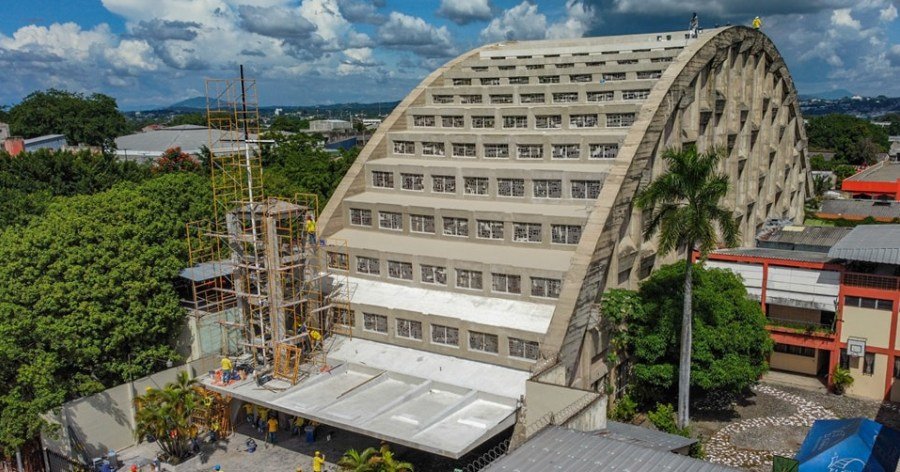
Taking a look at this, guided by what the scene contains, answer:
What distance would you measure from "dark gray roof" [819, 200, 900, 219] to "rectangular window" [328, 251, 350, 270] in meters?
62.5

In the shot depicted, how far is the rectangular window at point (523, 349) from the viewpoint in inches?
1427

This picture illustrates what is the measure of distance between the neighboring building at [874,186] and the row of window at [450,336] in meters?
72.7

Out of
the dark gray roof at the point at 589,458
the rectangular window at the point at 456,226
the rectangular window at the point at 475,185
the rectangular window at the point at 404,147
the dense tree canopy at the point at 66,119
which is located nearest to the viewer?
the dark gray roof at the point at 589,458

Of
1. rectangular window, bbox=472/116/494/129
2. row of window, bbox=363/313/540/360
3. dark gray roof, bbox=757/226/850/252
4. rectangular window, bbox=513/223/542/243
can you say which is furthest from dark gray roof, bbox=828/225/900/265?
rectangular window, bbox=472/116/494/129

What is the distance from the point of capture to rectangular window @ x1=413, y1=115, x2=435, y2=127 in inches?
2215

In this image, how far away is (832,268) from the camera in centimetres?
4391

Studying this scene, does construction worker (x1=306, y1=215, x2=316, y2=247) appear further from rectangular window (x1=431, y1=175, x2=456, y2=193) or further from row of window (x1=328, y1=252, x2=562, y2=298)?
rectangular window (x1=431, y1=175, x2=456, y2=193)

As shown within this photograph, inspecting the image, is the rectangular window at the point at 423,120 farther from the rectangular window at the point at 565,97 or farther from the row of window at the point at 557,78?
the rectangular window at the point at 565,97

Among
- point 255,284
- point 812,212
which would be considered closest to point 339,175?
point 255,284

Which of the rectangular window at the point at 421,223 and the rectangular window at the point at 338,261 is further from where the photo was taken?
Answer: the rectangular window at the point at 421,223

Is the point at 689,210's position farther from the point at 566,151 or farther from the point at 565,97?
the point at 565,97

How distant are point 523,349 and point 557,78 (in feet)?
100

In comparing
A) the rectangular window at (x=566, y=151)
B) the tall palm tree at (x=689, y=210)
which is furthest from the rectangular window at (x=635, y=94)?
the tall palm tree at (x=689, y=210)

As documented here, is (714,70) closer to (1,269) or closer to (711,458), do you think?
(711,458)
